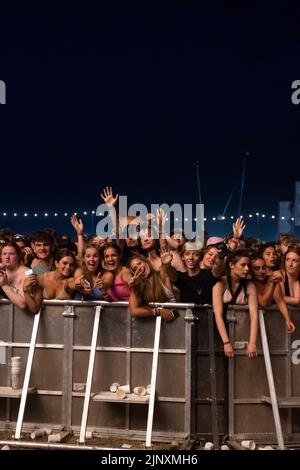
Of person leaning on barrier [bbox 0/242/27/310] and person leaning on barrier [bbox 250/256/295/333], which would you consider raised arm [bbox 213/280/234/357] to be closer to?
person leaning on barrier [bbox 250/256/295/333]

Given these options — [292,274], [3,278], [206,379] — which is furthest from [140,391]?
[292,274]

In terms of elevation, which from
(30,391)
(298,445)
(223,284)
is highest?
(223,284)

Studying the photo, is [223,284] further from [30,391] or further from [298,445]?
[30,391]

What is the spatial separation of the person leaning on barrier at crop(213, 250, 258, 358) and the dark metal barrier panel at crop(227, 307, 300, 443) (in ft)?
0.34

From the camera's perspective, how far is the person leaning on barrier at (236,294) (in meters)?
6.10

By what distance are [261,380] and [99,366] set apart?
1554 mm

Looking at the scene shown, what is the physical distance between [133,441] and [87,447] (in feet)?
2.05

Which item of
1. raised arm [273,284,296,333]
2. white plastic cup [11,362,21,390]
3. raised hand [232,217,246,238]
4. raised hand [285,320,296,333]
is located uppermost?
raised hand [232,217,246,238]

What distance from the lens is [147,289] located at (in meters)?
6.34

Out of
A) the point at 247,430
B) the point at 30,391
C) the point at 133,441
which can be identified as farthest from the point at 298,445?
the point at 30,391

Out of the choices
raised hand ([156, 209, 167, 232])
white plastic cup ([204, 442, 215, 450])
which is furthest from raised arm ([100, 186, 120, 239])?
white plastic cup ([204, 442, 215, 450])

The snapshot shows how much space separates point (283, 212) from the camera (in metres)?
42.1

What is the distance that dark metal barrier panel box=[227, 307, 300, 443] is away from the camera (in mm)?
6211

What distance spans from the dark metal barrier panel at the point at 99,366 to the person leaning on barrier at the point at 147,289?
15cm
